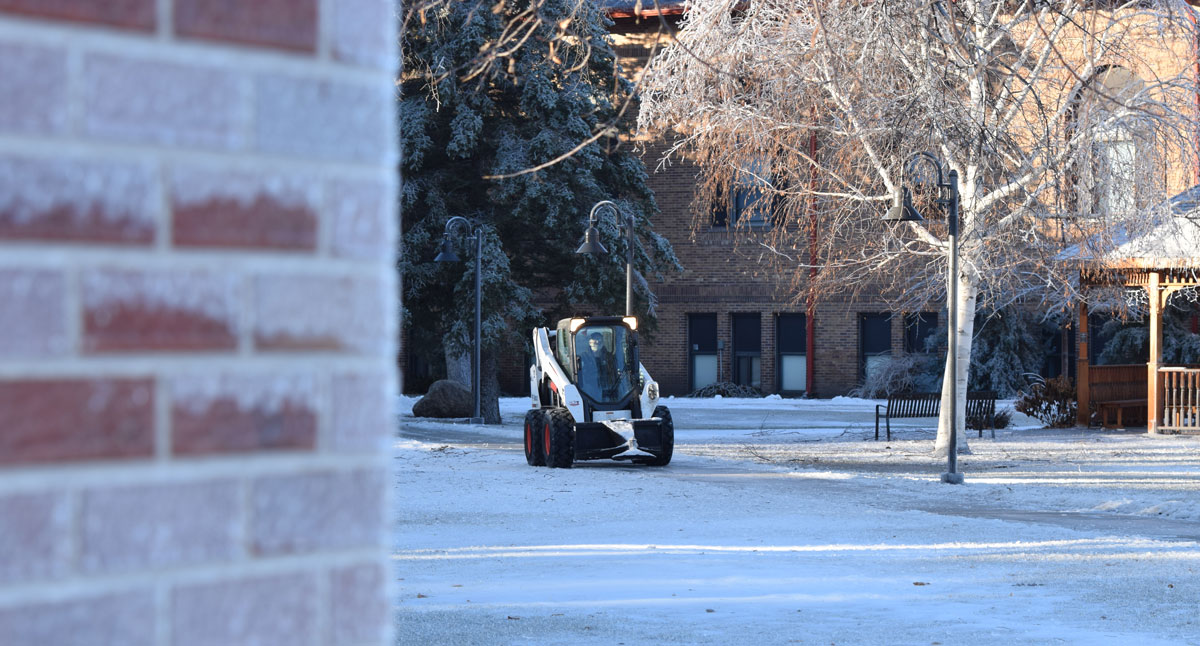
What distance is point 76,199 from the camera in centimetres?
139

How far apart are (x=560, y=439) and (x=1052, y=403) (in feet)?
44.8

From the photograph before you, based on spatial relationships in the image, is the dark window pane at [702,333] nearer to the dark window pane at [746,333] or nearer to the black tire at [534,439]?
the dark window pane at [746,333]

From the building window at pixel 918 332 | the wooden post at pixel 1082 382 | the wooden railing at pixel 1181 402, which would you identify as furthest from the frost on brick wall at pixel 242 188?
the building window at pixel 918 332

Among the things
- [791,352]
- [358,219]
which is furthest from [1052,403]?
[358,219]

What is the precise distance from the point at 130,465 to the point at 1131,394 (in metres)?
29.5

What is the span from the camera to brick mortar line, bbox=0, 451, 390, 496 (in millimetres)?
1340

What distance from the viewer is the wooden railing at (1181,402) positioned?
991 inches

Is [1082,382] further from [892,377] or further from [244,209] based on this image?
→ [244,209]

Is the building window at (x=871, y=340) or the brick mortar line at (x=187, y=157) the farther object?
the building window at (x=871, y=340)

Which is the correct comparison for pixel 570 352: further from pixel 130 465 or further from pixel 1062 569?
pixel 130 465

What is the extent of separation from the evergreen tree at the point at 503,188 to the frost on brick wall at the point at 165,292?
26.7 meters

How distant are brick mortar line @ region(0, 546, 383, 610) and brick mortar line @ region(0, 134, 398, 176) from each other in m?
0.41

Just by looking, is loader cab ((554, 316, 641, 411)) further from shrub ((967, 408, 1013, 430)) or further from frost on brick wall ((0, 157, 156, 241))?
frost on brick wall ((0, 157, 156, 241))

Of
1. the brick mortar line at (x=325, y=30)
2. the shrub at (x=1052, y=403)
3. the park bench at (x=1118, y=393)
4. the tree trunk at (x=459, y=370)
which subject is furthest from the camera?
the tree trunk at (x=459, y=370)
